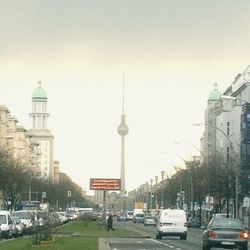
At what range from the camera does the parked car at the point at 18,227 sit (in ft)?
217

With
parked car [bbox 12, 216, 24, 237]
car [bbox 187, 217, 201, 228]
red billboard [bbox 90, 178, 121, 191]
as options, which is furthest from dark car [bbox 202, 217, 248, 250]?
car [bbox 187, 217, 201, 228]

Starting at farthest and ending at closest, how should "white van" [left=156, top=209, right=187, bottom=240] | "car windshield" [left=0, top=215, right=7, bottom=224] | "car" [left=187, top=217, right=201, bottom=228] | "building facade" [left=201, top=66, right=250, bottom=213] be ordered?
1. "car" [left=187, top=217, right=201, bottom=228]
2. "building facade" [left=201, top=66, right=250, bottom=213]
3. "white van" [left=156, top=209, right=187, bottom=240]
4. "car windshield" [left=0, top=215, right=7, bottom=224]

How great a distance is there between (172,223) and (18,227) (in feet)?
41.4

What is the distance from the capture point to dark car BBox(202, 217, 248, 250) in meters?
40.2

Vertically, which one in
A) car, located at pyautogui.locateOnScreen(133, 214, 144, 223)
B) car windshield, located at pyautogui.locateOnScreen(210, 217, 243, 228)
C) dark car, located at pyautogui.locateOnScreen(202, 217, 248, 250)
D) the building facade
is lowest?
dark car, located at pyautogui.locateOnScreen(202, 217, 248, 250)

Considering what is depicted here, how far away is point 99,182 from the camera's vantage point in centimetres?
9219

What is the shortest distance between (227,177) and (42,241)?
176 ft

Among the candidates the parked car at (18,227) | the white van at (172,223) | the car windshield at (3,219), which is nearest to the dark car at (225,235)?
the white van at (172,223)

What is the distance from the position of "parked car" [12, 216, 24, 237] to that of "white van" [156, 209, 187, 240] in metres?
10.8

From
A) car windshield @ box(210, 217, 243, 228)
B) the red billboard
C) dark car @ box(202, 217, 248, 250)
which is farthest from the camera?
the red billboard

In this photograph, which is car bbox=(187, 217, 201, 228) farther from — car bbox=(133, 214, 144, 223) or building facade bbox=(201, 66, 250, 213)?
car bbox=(133, 214, 144, 223)

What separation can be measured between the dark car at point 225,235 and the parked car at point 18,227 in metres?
27.2

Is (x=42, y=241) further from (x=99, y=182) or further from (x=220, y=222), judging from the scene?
(x=99, y=182)

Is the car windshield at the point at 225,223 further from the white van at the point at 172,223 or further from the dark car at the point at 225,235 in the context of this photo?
the white van at the point at 172,223
